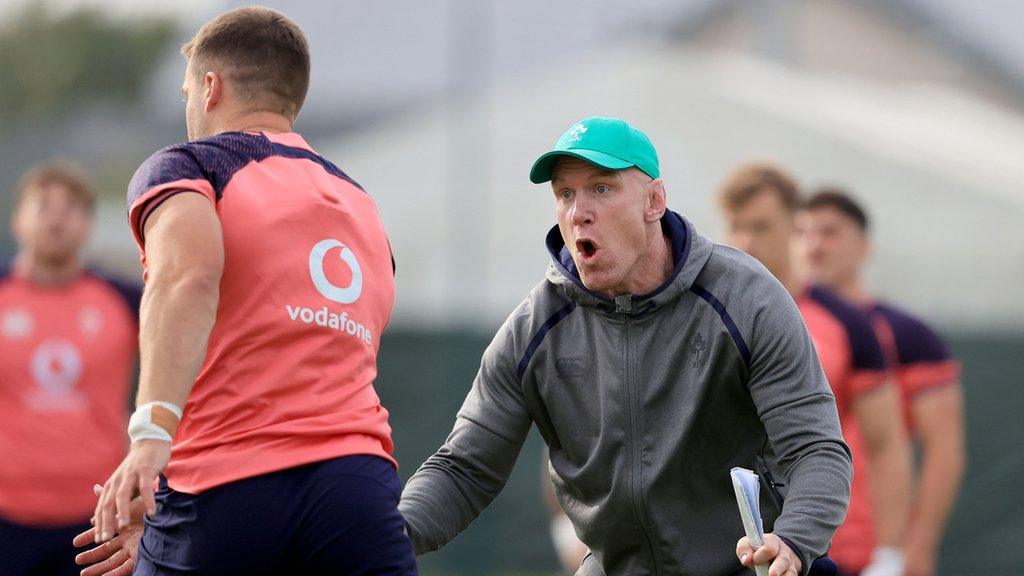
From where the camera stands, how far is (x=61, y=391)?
7.93 metres

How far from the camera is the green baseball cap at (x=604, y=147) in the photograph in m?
4.51

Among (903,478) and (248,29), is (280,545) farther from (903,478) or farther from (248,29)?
(903,478)

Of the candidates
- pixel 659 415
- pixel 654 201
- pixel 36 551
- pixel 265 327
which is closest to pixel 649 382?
pixel 659 415

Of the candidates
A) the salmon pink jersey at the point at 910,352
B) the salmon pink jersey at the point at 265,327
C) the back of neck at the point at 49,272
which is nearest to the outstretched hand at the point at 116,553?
the salmon pink jersey at the point at 265,327

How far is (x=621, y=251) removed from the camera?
457 centimetres

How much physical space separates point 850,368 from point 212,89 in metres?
3.82

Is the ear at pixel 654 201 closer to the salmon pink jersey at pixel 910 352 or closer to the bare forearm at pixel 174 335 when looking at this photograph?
the bare forearm at pixel 174 335

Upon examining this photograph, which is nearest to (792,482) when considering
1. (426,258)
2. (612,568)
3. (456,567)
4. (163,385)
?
(612,568)

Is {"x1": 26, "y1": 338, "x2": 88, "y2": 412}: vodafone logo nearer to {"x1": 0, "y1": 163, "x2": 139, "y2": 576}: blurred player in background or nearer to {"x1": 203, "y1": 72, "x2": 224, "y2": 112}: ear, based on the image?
{"x1": 0, "y1": 163, "x2": 139, "y2": 576}: blurred player in background

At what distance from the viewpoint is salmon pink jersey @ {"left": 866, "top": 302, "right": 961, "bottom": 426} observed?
8570 mm

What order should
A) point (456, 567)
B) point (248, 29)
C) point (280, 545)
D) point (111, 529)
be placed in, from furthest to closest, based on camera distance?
point (456, 567) < point (248, 29) < point (280, 545) < point (111, 529)

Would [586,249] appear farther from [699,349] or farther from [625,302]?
[699,349]

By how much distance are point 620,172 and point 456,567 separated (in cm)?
1035

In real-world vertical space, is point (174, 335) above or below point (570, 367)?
above
